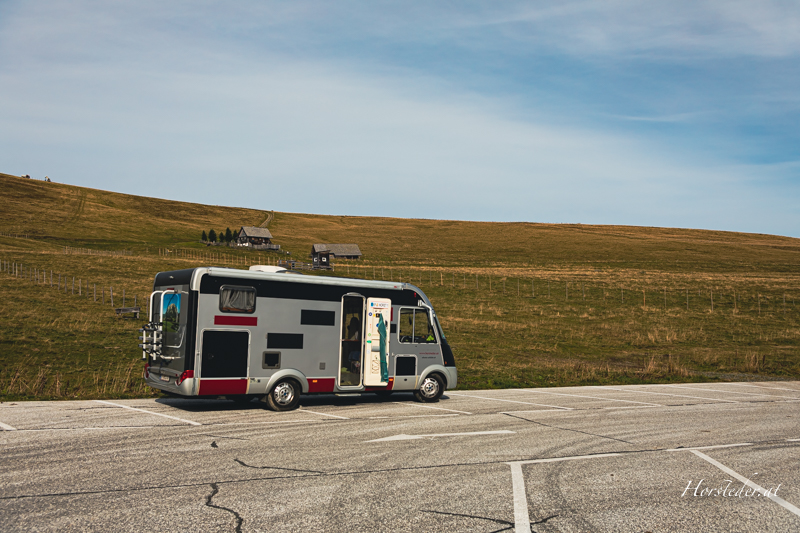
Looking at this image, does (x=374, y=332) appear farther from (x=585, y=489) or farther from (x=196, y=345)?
(x=585, y=489)

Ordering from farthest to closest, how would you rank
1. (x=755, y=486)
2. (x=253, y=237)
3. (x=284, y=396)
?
(x=253, y=237), (x=284, y=396), (x=755, y=486)

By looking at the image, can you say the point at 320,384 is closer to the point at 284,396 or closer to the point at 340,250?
the point at 284,396

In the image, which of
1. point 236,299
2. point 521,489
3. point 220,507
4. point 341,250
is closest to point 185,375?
point 236,299

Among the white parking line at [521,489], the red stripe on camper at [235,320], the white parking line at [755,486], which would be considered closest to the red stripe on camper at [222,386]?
the red stripe on camper at [235,320]

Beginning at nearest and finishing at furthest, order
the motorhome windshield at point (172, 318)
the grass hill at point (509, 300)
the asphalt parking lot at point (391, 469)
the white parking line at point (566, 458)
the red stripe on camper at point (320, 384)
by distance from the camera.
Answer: the asphalt parking lot at point (391, 469) → the white parking line at point (566, 458) → the motorhome windshield at point (172, 318) → the red stripe on camper at point (320, 384) → the grass hill at point (509, 300)

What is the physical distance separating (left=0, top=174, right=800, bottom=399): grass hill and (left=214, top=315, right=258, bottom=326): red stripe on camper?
436 centimetres

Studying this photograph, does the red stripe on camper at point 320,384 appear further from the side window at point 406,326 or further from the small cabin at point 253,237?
the small cabin at point 253,237

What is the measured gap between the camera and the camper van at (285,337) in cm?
1345

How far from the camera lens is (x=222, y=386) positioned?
13.5 metres

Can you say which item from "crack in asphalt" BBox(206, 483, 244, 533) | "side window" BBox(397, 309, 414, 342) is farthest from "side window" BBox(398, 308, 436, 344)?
"crack in asphalt" BBox(206, 483, 244, 533)

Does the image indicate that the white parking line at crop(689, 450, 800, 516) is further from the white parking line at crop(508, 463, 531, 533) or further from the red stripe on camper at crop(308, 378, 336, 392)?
the red stripe on camper at crop(308, 378, 336, 392)

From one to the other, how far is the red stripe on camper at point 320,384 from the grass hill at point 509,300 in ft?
15.5

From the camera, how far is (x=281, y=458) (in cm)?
912

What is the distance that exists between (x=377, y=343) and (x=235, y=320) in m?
3.55
